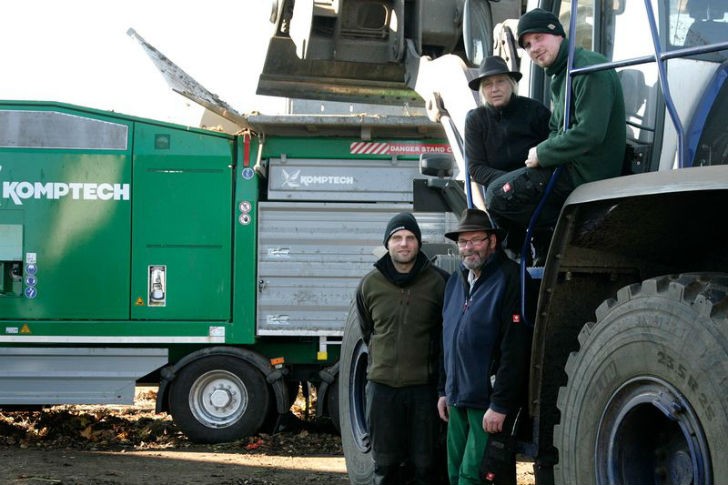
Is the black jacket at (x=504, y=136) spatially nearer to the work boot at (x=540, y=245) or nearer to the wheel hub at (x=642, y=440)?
the work boot at (x=540, y=245)

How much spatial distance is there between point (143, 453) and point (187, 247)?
80.3 inches

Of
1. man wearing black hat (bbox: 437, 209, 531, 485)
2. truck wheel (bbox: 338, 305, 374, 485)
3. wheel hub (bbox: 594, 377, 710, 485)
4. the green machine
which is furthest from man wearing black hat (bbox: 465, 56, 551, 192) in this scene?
the green machine

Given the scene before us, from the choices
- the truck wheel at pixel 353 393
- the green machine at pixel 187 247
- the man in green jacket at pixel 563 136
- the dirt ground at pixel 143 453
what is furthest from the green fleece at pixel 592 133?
the green machine at pixel 187 247

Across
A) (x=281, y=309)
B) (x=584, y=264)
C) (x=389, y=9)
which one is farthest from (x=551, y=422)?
(x=281, y=309)

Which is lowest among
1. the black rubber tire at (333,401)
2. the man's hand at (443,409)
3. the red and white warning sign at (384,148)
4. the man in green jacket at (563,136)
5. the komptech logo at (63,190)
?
the black rubber tire at (333,401)

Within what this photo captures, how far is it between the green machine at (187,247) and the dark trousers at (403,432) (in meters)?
4.76

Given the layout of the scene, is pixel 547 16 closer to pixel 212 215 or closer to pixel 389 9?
pixel 389 9

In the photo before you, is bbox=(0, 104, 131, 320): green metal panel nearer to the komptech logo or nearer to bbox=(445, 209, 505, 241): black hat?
the komptech logo

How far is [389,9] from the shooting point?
829 cm

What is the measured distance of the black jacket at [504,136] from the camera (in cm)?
543

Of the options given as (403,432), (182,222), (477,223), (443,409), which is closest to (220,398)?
(182,222)

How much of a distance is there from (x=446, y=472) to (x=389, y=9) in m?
3.50

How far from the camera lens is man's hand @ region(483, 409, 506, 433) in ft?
17.1

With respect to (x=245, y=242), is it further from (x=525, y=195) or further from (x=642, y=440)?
(x=642, y=440)
